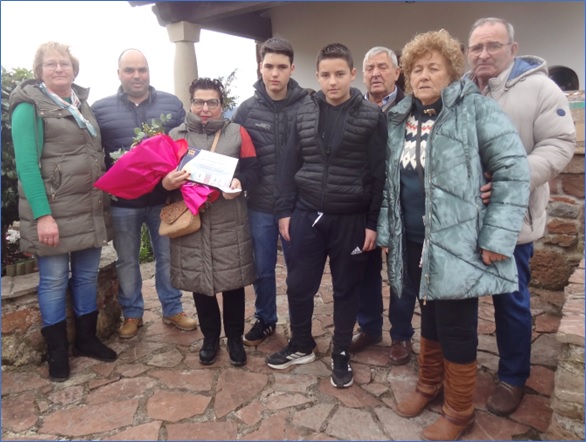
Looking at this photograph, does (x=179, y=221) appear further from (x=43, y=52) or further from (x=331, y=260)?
(x=43, y=52)

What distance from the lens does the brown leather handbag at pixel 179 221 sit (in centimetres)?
274

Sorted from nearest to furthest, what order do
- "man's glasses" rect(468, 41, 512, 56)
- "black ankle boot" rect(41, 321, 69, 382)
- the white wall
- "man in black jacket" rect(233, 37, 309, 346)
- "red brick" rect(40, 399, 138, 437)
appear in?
1. "man's glasses" rect(468, 41, 512, 56)
2. "red brick" rect(40, 399, 138, 437)
3. "man in black jacket" rect(233, 37, 309, 346)
4. "black ankle boot" rect(41, 321, 69, 382)
5. the white wall

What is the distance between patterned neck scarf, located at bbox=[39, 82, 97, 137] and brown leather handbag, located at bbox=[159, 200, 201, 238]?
736 mm

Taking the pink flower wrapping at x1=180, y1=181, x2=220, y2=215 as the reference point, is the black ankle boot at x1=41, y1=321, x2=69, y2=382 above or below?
below

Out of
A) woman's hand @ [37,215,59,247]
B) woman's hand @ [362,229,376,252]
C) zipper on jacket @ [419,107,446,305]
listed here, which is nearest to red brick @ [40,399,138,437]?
woman's hand @ [37,215,59,247]

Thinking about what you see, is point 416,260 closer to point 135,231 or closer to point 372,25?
point 135,231

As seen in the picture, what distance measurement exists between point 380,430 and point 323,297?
1.95 meters

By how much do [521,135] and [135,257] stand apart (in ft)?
8.72

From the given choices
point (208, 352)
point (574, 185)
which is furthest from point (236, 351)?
point (574, 185)

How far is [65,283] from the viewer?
299cm

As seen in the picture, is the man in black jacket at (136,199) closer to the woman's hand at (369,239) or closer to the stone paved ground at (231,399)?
the stone paved ground at (231,399)

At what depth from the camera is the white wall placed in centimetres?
557

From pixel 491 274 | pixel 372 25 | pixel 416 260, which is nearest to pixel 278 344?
pixel 416 260

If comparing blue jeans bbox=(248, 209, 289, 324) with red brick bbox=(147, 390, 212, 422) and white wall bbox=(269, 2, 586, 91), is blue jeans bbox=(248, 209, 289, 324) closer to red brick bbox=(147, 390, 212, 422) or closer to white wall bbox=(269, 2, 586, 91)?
red brick bbox=(147, 390, 212, 422)
